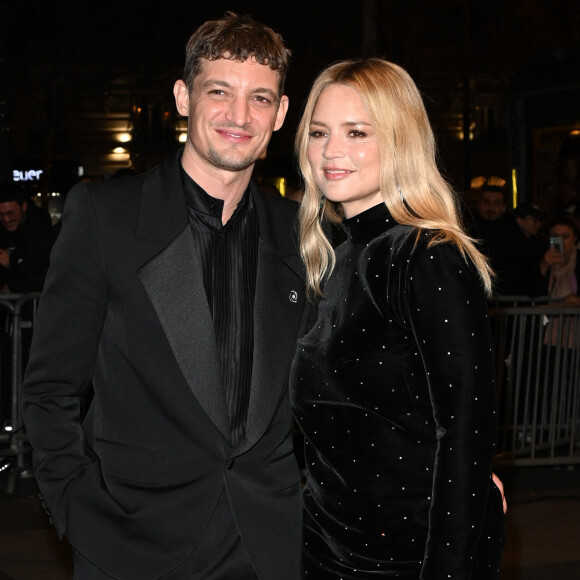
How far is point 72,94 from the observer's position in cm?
4141

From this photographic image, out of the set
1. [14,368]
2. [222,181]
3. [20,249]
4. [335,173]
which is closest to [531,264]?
[20,249]

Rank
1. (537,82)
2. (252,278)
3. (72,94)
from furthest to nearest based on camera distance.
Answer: (72,94) → (537,82) → (252,278)

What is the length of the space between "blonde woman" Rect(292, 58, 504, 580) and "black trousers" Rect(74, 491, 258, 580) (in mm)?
211

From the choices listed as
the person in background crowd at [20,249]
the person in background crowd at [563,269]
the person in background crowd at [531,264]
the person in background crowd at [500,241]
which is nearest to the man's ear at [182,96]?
the person in background crowd at [20,249]

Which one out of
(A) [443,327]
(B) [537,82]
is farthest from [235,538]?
(B) [537,82]

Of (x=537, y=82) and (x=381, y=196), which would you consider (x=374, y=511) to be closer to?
(x=381, y=196)

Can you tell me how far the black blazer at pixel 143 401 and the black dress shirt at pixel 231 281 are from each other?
49 millimetres

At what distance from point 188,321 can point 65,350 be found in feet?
1.21

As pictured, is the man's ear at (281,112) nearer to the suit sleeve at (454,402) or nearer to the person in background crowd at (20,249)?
the suit sleeve at (454,402)

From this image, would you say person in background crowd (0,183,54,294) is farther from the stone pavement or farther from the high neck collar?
the high neck collar

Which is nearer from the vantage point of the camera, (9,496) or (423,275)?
(423,275)

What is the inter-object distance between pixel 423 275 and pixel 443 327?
14 centimetres

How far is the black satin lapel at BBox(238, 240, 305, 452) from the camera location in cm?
312

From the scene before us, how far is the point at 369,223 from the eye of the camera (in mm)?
2996
